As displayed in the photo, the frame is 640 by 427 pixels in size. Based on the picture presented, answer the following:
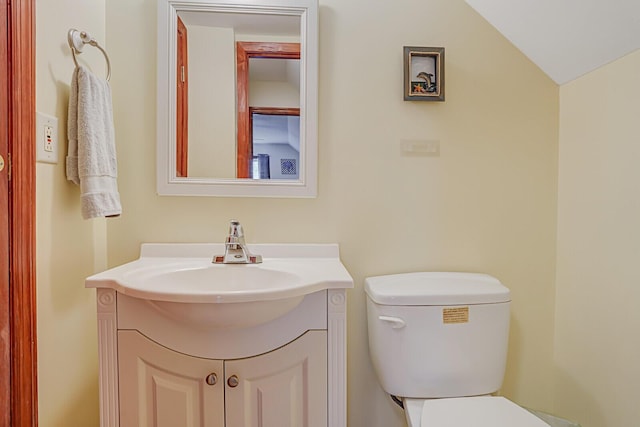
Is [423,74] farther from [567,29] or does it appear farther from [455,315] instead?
[455,315]

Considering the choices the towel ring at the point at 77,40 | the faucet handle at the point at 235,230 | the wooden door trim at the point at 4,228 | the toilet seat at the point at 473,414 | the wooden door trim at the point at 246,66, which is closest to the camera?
the wooden door trim at the point at 4,228

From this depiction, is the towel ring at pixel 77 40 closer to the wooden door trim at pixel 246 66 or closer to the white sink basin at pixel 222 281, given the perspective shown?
the wooden door trim at pixel 246 66

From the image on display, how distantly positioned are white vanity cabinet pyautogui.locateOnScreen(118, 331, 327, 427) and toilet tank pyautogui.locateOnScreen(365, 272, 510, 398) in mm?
353

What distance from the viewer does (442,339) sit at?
43.9 inches

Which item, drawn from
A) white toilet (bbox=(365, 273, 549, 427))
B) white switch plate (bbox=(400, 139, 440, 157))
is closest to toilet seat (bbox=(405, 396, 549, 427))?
white toilet (bbox=(365, 273, 549, 427))

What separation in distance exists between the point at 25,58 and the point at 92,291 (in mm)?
735

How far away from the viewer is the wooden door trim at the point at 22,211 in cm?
84

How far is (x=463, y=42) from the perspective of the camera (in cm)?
131

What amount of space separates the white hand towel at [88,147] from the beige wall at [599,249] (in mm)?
1575

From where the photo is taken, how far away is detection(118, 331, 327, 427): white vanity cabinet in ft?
3.00

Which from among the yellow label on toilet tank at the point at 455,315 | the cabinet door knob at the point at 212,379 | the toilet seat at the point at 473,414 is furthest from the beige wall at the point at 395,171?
the cabinet door knob at the point at 212,379

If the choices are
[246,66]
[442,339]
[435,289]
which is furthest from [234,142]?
[442,339]

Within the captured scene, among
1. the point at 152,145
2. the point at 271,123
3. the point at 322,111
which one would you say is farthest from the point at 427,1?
the point at 152,145

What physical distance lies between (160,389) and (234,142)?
812 millimetres
